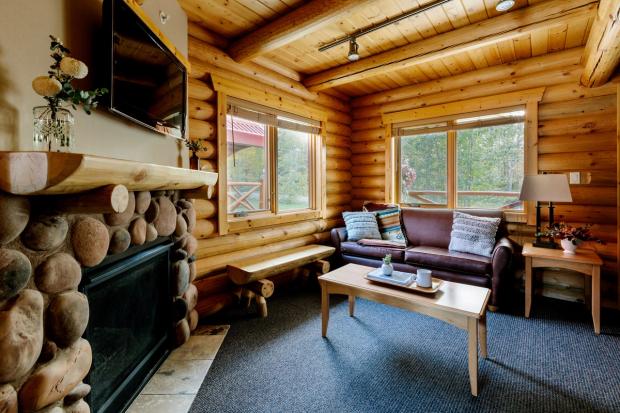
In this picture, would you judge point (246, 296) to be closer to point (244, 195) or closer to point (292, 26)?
point (244, 195)

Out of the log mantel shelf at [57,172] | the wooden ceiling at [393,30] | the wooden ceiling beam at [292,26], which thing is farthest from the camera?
the wooden ceiling at [393,30]

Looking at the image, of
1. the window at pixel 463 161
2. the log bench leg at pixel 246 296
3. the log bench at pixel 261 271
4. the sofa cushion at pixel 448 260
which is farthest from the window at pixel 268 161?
the sofa cushion at pixel 448 260

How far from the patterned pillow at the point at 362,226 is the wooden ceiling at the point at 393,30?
1.92 meters

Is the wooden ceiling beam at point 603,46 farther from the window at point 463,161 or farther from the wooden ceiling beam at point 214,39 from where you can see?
the wooden ceiling beam at point 214,39

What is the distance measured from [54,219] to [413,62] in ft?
10.8

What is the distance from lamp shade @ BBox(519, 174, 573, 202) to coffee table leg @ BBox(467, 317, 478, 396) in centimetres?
182

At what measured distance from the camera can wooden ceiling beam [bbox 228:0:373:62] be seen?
224 centimetres

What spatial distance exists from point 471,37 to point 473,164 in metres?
1.72

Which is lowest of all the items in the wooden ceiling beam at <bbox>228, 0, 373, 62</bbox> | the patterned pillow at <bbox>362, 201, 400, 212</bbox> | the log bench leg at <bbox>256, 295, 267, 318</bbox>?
the log bench leg at <bbox>256, 295, 267, 318</bbox>

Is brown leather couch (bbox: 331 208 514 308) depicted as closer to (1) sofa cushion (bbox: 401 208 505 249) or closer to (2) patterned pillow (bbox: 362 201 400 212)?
(1) sofa cushion (bbox: 401 208 505 249)

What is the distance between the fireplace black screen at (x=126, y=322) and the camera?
4.84 ft

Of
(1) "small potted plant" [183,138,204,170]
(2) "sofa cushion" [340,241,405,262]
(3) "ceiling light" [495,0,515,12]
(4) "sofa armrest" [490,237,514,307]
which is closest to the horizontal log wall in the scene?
(4) "sofa armrest" [490,237,514,307]

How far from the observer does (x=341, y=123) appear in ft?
15.6

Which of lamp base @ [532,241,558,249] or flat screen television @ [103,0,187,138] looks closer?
flat screen television @ [103,0,187,138]
